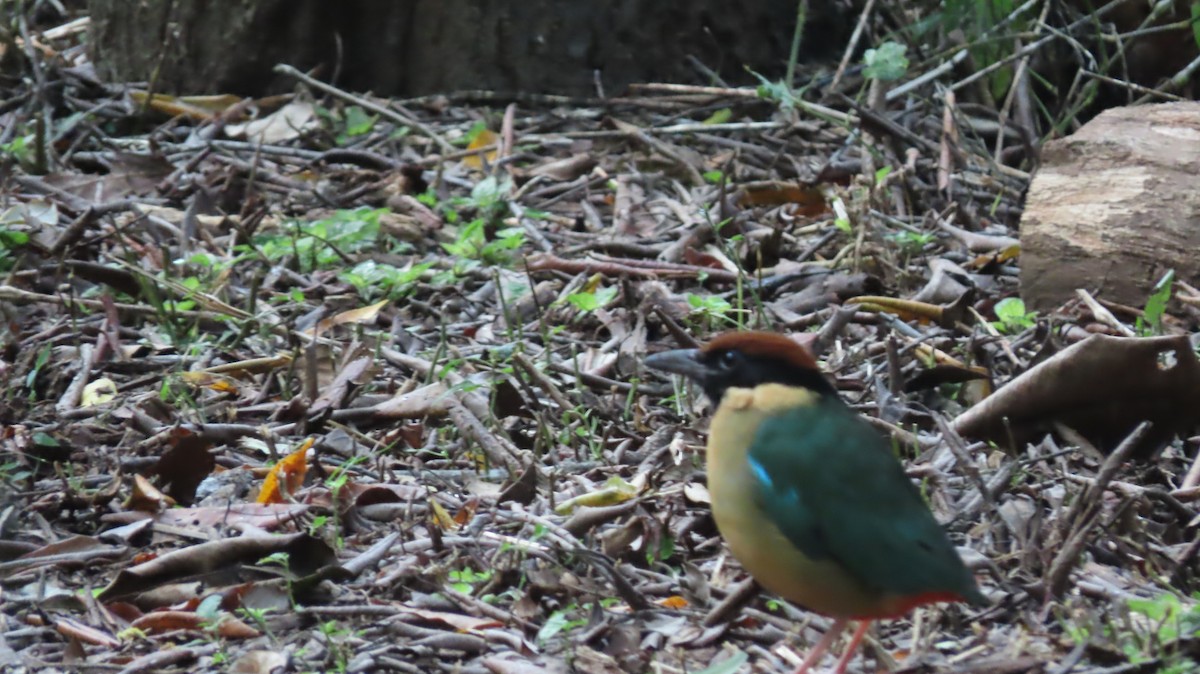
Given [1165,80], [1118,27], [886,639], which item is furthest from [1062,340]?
[1118,27]

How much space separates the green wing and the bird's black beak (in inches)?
11.4

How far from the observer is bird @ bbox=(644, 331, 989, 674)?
2592 millimetres

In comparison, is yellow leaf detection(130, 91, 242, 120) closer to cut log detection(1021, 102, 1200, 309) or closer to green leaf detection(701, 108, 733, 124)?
green leaf detection(701, 108, 733, 124)

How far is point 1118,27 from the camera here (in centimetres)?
671

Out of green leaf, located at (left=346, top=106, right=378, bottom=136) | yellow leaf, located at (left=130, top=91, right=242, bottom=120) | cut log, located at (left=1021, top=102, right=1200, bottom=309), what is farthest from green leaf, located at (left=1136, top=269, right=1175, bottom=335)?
yellow leaf, located at (left=130, top=91, right=242, bottom=120)

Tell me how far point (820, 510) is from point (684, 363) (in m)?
0.58

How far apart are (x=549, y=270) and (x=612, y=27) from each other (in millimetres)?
2107

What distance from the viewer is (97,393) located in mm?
4395

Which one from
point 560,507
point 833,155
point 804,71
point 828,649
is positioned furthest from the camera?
point 804,71

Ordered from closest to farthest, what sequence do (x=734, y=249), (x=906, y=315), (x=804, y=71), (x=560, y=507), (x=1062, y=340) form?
(x=560, y=507) < (x=1062, y=340) < (x=906, y=315) < (x=734, y=249) < (x=804, y=71)

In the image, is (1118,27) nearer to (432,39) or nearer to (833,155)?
(833,155)

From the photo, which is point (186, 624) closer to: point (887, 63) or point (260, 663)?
point (260, 663)

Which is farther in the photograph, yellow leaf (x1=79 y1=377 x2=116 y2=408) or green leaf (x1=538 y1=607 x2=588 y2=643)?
yellow leaf (x1=79 y1=377 x2=116 y2=408)

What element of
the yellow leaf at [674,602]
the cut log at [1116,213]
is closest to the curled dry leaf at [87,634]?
the yellow leaf at [674,602]
